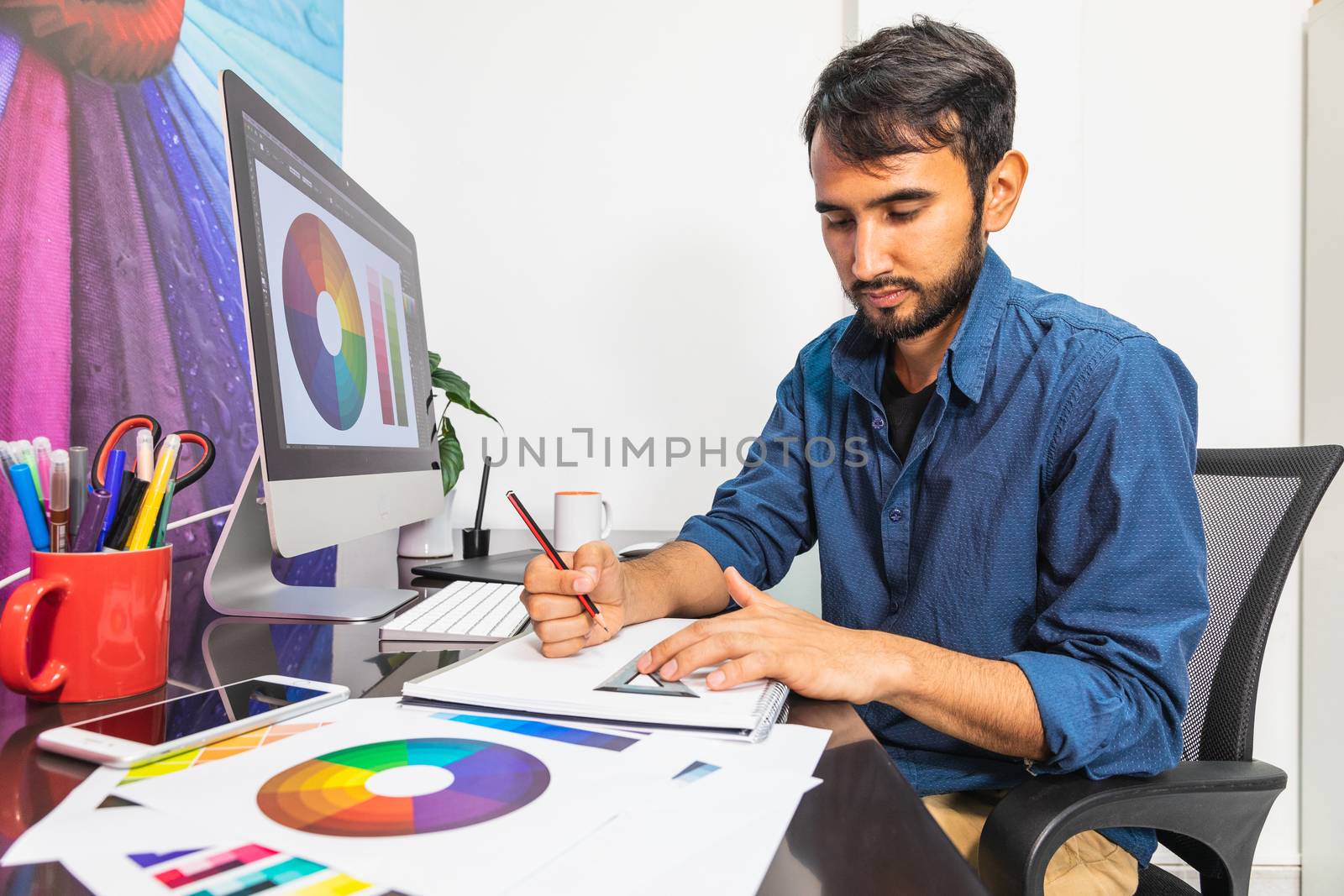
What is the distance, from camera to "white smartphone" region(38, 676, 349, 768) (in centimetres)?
46

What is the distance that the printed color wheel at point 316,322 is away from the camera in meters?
0.84

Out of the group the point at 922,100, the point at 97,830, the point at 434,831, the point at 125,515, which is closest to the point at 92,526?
the point at 125,515

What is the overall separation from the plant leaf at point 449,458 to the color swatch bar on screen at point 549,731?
1.04 m

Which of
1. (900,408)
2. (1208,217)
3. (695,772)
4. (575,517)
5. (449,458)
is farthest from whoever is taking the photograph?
(1208,217)

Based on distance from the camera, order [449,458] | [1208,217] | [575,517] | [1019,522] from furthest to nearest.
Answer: [1208,217] < [449,458] < [575,517] < [1019,522]

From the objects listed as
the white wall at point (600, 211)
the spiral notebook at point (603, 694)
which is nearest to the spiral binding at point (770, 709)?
the spiral notebook at point (603, 694)

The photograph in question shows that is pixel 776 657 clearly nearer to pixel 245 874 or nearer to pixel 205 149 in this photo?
pixel 245 874

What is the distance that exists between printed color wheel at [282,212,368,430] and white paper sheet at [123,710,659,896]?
47cm

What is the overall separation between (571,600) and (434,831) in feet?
1.20

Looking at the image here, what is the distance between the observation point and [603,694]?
0.58 metres

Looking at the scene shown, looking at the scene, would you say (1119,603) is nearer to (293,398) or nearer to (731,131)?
(293,398)

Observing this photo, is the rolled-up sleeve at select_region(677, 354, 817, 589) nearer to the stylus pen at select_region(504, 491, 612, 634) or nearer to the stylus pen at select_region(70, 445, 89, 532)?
the stylus pen at select_region(504, 491, 612, 634)

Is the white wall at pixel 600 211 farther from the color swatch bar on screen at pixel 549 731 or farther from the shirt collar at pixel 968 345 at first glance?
the color swatch bar on screen at pixel 549 731

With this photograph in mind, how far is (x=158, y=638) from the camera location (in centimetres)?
61
